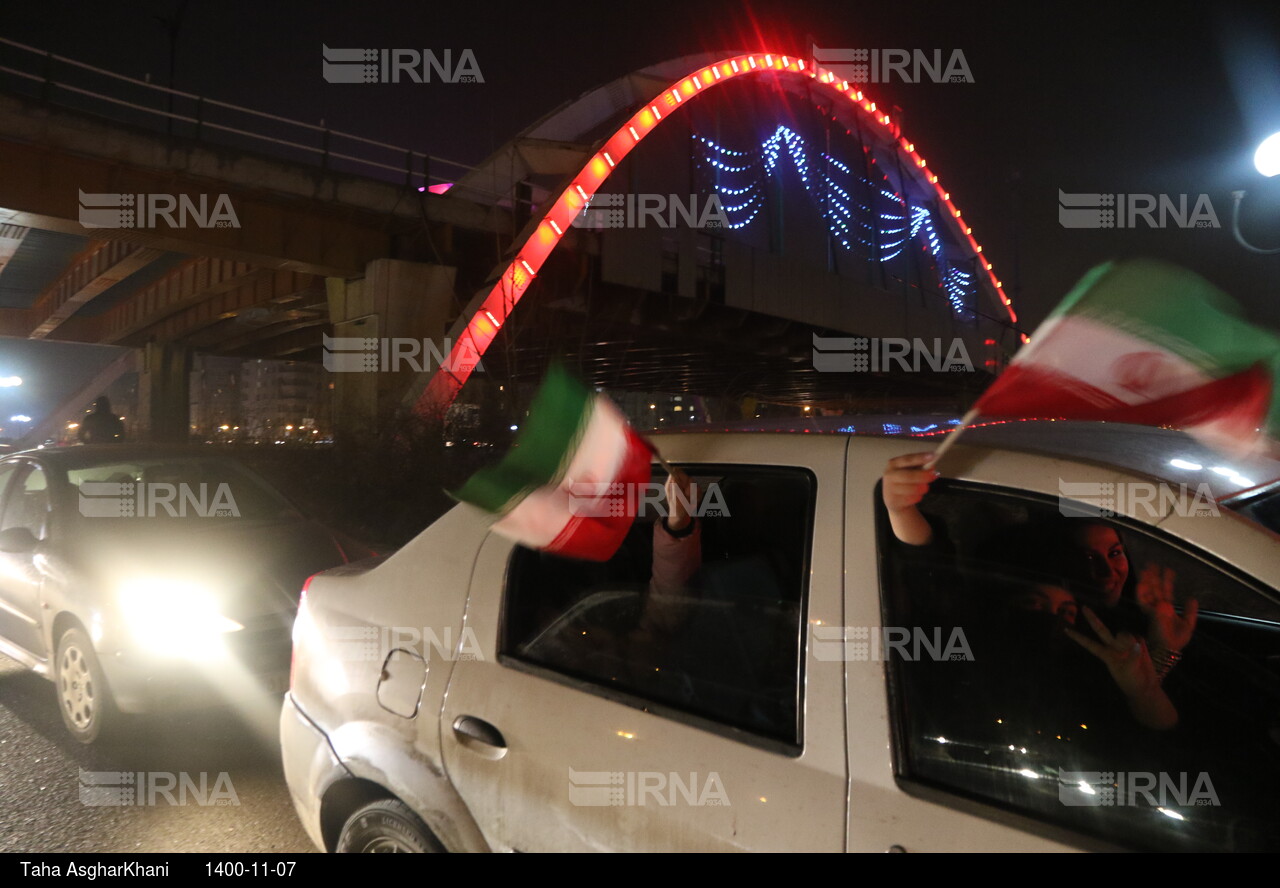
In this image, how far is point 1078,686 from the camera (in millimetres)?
1709

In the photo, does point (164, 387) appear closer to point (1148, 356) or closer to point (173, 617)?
point (173, 617)

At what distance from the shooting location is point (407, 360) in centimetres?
1975

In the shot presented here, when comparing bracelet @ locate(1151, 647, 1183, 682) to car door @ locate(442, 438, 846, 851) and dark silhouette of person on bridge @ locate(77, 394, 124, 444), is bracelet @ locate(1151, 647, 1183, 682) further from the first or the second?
dark silhouette of person on bridge @ locate(77, 394, 124, 444)

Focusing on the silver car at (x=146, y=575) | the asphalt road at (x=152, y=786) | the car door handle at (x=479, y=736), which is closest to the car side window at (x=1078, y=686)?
the car door handle at (x=479, y=736)

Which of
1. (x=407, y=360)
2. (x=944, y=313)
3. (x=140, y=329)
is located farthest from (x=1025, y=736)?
(x=944, y=313)

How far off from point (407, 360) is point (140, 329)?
59.7 feet

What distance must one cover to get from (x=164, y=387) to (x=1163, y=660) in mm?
38477

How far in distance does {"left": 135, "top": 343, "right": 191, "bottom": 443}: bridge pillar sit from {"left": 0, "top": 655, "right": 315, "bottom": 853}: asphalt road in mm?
31844

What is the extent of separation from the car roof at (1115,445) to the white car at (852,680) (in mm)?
11

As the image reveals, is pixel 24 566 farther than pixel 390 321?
No

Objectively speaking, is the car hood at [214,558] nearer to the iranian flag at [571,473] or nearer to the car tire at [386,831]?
the car tire at [386,831]

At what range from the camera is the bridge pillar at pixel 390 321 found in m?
19.4

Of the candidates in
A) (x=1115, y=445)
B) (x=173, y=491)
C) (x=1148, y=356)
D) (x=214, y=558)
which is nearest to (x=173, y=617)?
(x=214, y=558)

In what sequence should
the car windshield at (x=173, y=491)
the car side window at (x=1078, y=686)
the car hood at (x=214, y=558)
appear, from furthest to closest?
the car windshield at (x=173, y=491) < the car hood at (x=214, y=558) < the car side window at (x=1078, y=686)
